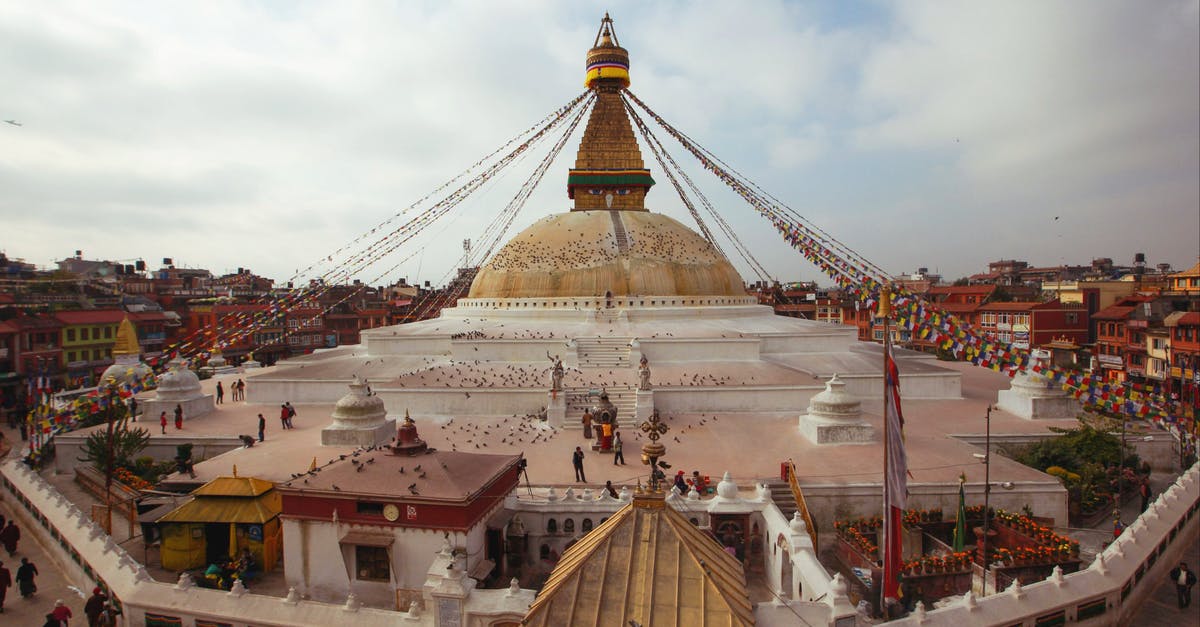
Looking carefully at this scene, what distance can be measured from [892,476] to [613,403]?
8.08 metres

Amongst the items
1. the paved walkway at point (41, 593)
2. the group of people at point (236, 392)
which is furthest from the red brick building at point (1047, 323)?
the paved walkway at point (41, 593)

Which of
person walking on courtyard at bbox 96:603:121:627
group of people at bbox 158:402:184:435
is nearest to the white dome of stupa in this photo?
group of people at bbox 158:402:184:435

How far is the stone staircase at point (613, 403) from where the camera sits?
1332cm

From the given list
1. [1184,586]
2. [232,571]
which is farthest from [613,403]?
[1184,586]

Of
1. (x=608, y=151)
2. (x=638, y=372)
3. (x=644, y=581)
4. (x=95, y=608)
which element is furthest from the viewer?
(x=608, y=151)

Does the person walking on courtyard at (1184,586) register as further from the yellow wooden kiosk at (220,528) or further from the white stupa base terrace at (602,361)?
the yellow wooden kiosk at (220,528)

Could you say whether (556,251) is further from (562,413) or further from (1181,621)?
(1181,621)

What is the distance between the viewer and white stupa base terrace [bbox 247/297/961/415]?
14281 mm

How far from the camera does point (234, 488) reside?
8.20 m

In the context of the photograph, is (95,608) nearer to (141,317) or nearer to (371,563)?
(371,563)

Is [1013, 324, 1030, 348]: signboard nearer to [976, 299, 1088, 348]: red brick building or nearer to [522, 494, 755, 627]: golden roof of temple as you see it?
[976, 299, 1088, 348]: red brick building


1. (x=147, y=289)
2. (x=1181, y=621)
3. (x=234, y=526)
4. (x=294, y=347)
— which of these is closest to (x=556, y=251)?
(x=234, y=526)

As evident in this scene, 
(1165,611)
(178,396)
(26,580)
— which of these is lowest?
(1165,611)

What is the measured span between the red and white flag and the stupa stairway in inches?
405
